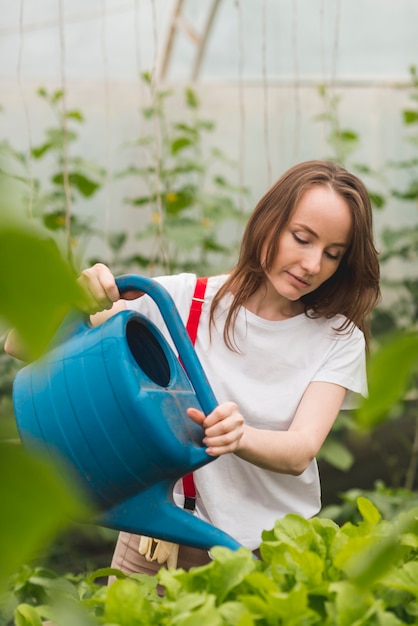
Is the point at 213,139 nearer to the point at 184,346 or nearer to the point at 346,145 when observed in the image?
the point at 346,145

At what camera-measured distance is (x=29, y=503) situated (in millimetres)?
200

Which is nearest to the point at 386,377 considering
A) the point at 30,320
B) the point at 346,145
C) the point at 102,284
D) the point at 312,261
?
the point at 30,320

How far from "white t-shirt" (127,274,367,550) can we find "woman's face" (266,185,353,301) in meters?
0.10

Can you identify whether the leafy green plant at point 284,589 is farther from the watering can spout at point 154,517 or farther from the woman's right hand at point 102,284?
the woman's right hand at point 102,284

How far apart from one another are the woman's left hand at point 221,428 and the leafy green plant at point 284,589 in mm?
105

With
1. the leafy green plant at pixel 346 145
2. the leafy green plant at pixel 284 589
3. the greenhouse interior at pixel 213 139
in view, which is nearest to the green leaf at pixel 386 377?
the leafy green plant at pixel 284 589

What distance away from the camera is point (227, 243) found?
3.64 metres

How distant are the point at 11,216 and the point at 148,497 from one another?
2.87ft

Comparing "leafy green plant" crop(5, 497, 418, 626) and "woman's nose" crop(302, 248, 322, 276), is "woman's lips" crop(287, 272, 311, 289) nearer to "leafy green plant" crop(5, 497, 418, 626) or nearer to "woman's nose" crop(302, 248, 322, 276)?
"woman's nose" crop(302, 248, 322, 276)

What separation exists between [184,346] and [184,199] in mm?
2151

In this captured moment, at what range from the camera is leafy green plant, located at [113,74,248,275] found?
315 cm

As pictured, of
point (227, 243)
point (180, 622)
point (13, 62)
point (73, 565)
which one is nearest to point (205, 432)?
point (180, 622)

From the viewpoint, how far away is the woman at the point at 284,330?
1317mm

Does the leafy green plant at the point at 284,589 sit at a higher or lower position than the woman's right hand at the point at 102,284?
lower
